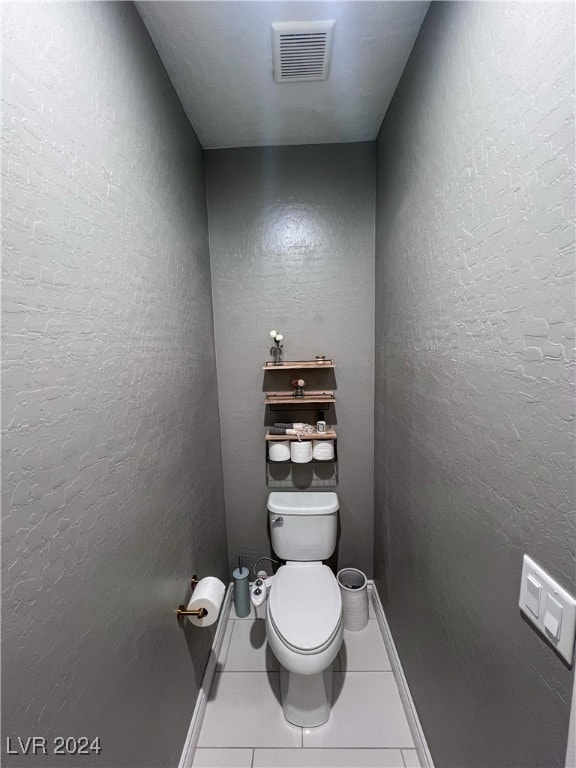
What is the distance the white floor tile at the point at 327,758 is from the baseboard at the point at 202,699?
242 mm

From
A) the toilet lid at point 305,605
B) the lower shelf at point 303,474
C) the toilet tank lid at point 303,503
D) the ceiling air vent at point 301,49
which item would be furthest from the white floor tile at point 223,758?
the ceiling air vent at point 301,49

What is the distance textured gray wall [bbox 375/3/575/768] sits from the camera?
54 centimetres

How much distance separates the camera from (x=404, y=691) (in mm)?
1326

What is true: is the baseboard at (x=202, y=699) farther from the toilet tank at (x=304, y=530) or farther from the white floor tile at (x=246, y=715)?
the toilet tank at (x=304, y=530)

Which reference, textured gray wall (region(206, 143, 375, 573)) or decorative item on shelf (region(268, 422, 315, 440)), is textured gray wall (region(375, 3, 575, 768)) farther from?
decorative item on shelf (region(268, 422, 315, 440))

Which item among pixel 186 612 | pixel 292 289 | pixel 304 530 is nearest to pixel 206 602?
pixel 186 612

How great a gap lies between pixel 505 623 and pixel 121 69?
1691mm

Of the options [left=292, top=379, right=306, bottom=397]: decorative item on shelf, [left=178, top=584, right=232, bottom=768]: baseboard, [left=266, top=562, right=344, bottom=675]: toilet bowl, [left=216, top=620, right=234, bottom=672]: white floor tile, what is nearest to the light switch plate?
[left=266, top=562, right=344, bottom=675]: toilet bowl

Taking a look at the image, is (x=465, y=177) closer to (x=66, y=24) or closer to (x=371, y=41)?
(x=371, y=41)

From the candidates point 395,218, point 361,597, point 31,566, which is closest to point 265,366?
point 395,218

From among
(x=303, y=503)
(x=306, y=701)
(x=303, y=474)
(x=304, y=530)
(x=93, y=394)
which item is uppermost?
(x=93, y=394)

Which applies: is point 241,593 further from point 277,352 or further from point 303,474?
point 277,352

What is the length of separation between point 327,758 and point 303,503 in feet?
3.04

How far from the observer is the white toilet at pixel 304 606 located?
1.19 metres
